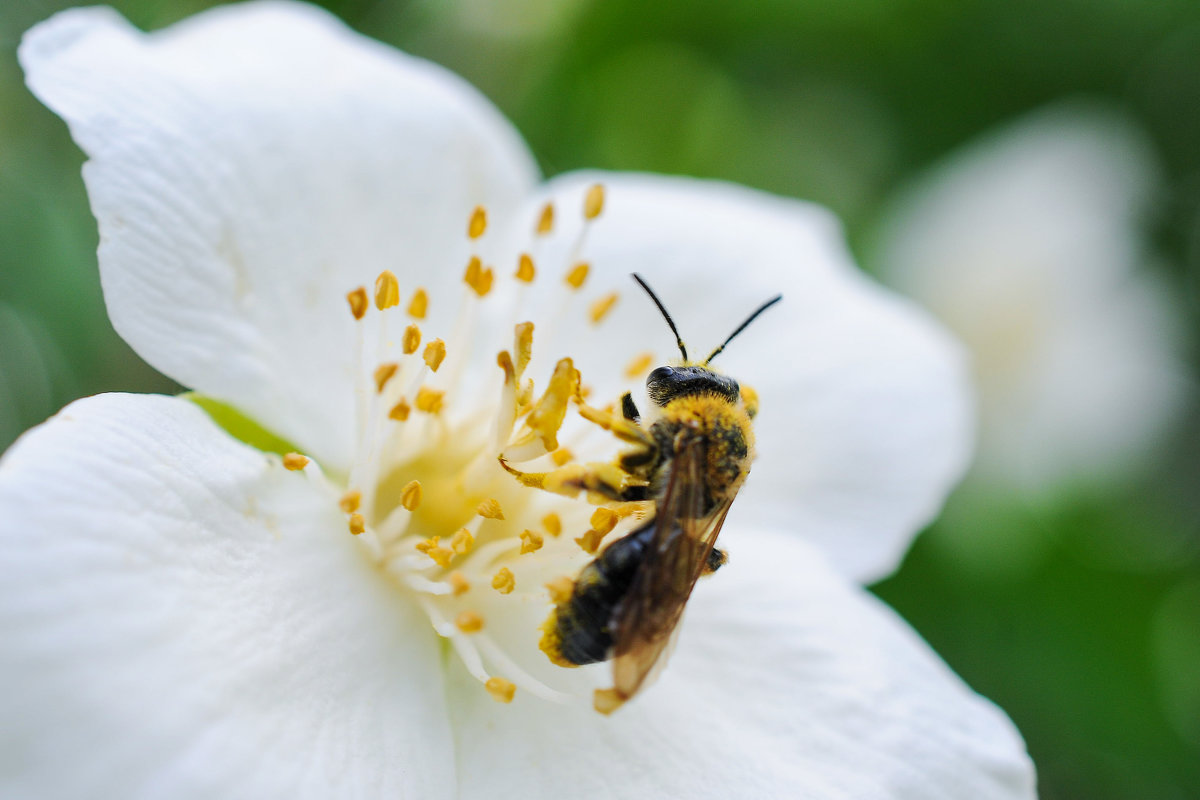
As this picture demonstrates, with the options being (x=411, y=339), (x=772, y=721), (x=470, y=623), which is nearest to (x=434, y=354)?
(x=411, y=339)

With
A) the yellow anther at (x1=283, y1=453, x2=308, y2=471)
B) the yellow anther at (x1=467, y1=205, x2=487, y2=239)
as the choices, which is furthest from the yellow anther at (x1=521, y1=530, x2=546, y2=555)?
the yellow anther at (x1=467, y1=205, x2=487, y2=239)

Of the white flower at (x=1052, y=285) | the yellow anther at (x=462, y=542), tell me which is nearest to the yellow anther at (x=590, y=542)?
the yellow anther at (x=462, y=542)

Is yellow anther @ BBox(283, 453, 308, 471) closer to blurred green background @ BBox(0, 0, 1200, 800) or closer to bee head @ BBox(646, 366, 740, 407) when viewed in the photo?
bee head @ BBox(646, 366, 740, 407)

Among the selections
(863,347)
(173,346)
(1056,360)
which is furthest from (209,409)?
(1056,360)

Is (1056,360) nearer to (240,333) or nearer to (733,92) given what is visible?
(733,92)

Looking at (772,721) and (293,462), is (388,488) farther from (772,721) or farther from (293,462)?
(772,721)
